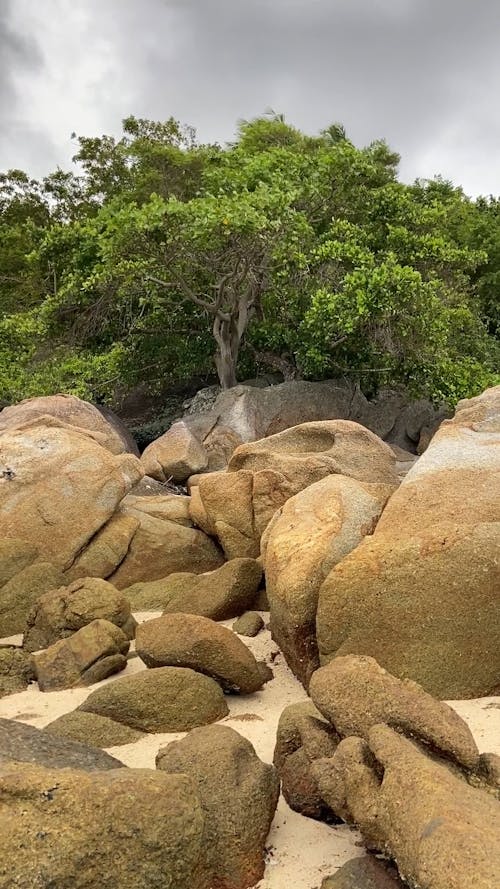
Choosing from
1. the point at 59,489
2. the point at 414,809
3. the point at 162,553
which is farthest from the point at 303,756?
→ the point at 59,489

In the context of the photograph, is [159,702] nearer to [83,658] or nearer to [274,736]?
[274,736]

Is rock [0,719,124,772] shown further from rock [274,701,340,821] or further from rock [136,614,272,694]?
rock [136,614,272,694]

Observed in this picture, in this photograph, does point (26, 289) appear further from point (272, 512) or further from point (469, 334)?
point (272, 512)

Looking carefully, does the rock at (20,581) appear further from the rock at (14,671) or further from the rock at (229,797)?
the rock at (229,797)

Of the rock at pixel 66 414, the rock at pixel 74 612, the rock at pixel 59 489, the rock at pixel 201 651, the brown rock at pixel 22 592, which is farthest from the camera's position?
the rock at pixel 66 414

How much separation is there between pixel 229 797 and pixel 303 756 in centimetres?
62

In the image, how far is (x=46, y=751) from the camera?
404 cm

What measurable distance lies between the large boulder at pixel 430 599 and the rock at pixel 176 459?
28.7 ft

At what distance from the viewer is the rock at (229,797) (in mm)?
3824

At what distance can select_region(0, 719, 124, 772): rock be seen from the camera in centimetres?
388

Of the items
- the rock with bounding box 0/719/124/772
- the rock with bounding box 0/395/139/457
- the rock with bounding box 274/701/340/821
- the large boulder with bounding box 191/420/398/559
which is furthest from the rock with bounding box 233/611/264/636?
the rock with bounding box 0/395/139/457

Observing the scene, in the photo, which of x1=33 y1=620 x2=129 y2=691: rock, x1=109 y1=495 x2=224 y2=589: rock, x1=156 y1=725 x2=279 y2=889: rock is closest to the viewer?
x1=156 y1=725 x2=279 y2=889: rock

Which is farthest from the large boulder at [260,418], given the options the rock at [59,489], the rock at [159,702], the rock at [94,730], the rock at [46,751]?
the rock at [46,751]

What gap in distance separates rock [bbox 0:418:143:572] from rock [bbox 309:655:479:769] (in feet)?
21.6
